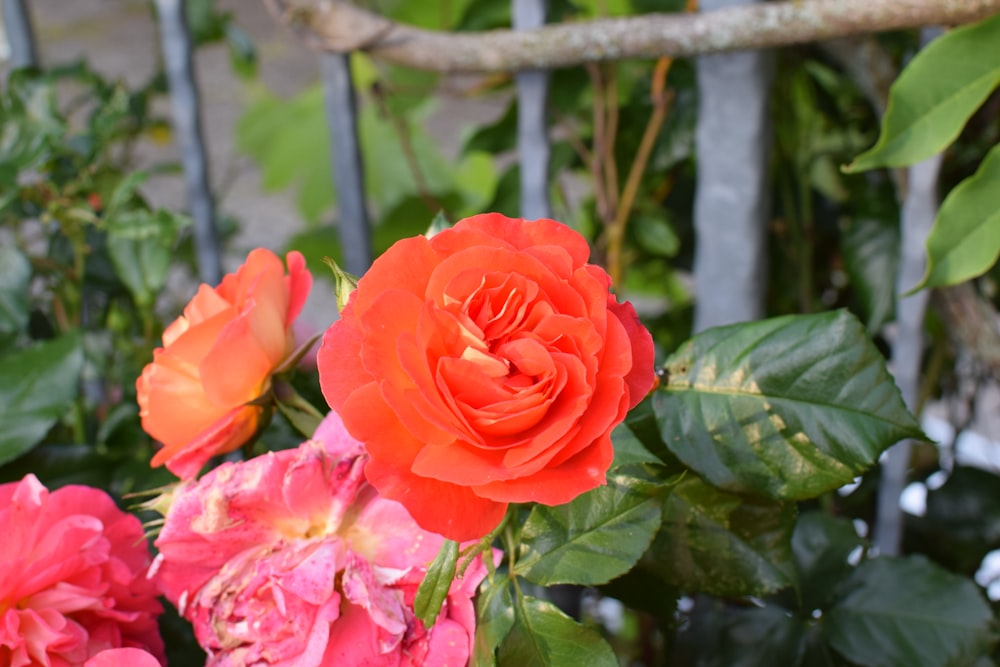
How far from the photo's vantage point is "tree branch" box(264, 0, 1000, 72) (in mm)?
581

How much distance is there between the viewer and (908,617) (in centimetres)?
60

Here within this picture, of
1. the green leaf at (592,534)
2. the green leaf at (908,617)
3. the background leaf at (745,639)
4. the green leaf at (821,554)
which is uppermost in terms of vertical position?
the green leaf at (592,534)

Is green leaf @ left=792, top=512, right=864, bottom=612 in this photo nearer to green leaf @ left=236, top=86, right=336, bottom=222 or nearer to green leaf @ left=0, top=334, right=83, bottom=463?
green leaf @ left=0, top=334, right=83, bottom=463

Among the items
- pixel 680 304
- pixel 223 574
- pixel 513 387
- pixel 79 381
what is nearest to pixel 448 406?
pixel 513 387

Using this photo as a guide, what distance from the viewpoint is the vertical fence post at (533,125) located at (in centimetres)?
72

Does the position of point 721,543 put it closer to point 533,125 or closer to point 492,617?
point 492,617

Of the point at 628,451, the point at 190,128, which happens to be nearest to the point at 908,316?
the point at 628,451

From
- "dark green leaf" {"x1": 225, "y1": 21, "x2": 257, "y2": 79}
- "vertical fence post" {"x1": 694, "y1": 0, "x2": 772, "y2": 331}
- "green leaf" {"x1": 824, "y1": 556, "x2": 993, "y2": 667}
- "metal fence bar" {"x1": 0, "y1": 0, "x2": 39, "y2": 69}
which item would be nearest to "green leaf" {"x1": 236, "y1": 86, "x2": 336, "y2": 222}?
"dark green leaf" {"x1": 225, "y1": 21, "x2": 257, "y2": 79}

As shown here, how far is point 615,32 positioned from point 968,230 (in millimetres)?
286

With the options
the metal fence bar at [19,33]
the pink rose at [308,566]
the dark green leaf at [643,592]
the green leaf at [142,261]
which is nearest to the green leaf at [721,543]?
the dark green leaf at [643,592]

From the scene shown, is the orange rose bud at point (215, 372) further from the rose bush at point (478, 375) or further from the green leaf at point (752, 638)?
the green leaf at point (752, 638)

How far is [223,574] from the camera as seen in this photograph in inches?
16.3

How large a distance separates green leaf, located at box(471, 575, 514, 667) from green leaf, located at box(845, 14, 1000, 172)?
333 mm

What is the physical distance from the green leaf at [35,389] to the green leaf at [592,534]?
379 mm
